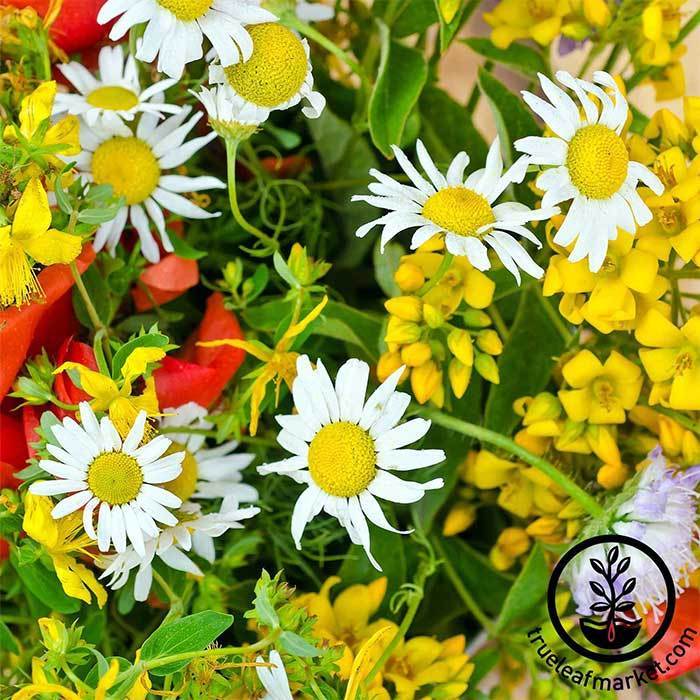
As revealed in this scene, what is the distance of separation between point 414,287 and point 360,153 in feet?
0.53

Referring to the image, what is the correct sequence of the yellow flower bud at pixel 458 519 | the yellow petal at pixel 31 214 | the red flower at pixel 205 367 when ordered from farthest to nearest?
the yellow flower bud at pixel 458 519 → the red flower at pixel 205 367 → the yellow petal at pixel 31 214

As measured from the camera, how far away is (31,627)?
1.74 ft

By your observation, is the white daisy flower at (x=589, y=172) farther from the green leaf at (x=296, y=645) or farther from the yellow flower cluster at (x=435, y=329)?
the green leaf at (x=296, y=645)

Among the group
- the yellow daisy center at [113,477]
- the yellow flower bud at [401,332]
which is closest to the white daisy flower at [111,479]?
the yellow daisy center at [113,477]

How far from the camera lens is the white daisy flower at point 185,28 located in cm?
38

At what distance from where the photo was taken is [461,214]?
1.31 feet

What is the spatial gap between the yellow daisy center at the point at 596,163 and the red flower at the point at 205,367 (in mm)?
189

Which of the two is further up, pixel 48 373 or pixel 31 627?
pixel 48 373

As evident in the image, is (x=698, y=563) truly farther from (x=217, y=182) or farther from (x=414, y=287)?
(x=217, y=182)

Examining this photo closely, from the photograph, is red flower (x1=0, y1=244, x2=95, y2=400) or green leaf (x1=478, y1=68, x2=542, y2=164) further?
green leaf (x1=478, y1=68, x2=542, y2=164)

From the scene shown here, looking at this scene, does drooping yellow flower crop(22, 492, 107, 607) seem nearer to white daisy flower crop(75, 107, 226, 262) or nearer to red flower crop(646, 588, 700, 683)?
white daisy flower crop(75, 107, 226, 262)

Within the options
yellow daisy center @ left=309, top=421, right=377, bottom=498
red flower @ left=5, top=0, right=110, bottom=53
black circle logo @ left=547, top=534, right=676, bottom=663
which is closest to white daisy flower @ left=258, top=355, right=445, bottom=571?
yellow daisy center @ left=309, top=421, right=377, bottom=498

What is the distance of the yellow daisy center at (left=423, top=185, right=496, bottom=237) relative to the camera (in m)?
0.40

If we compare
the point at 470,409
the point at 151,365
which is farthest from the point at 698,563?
the point at 151,365
